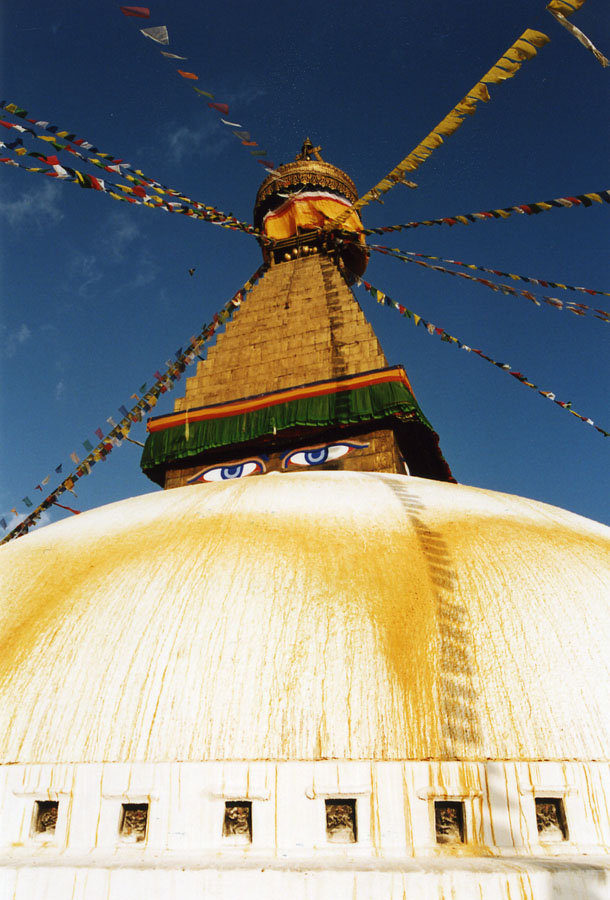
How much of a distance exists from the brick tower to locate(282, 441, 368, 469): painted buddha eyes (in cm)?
1

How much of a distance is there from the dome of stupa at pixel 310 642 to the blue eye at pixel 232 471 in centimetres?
323

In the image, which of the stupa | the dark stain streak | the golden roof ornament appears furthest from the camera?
the golden roof ornament

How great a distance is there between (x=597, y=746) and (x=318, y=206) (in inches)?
423

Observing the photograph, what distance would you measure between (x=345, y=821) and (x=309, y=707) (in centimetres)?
41

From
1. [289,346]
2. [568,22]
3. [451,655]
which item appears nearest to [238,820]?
[451,655]

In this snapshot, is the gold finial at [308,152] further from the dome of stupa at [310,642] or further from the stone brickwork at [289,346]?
the dome of stupa at [310,642]

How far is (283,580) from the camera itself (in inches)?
116

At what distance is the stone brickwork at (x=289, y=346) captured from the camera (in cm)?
779

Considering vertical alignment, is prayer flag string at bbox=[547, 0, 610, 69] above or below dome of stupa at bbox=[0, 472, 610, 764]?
above

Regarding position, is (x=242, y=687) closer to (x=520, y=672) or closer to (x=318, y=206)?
(x=520, y=672)

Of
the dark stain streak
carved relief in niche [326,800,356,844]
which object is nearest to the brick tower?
the dark stain streak

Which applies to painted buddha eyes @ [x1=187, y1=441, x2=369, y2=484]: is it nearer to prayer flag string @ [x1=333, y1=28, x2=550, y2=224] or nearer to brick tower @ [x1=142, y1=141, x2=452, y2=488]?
brick tower @ [x1=142, y1=141, x2=452, y2=488]

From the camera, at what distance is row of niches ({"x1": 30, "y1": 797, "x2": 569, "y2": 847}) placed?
2.22 m

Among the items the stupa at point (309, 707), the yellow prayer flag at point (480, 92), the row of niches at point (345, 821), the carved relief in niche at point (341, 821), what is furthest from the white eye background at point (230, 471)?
the carved relief in niche at point (341, 821)
